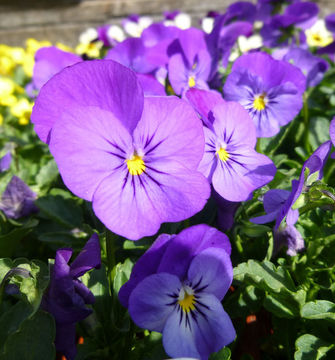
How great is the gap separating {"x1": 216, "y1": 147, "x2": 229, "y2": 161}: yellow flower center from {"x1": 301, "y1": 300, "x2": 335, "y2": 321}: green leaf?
0.26 meters

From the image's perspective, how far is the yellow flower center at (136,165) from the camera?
A: 0.70 metres

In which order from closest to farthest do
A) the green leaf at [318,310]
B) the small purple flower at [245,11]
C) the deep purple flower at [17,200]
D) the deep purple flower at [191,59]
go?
the green leaf at [318,310] < the deep purple flower at [191,59] < the deep purple flower at [17,200] < the small purple flower at [245,11]

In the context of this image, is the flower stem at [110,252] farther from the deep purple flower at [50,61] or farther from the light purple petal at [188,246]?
the deep purple flower at [50,61]

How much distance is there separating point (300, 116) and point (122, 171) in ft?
2.71

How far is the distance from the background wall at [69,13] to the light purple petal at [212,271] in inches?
125

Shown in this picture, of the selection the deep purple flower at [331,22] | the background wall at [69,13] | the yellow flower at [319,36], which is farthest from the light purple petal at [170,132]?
the background wall at [69,13]

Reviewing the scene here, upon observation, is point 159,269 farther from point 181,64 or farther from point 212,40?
point 212,40

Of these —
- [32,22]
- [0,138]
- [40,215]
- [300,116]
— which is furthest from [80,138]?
[32,22]

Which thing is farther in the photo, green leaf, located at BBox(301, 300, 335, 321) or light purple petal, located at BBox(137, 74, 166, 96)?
light purple petal, located at BBox(137, 74, 166, 96)

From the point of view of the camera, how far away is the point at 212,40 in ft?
3.69

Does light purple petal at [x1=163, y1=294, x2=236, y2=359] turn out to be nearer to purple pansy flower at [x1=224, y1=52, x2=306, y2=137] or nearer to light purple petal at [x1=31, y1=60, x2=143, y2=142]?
light purple petal at [x1=31, y1=60, x2=143, y2=142]

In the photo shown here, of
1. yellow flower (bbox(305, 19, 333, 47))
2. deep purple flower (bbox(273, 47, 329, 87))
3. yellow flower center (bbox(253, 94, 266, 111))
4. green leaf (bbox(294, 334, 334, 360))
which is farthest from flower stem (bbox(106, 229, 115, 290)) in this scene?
yellow flower (bbox(305, 19, 333, 47))

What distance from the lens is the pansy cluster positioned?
2.16ft

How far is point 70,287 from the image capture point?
711 millimetres
